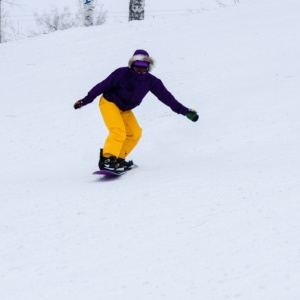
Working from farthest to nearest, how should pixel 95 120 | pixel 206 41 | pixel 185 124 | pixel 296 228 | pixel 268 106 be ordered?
1. pixel 206 41
2. pixel 95 120
3. pixel 185 124
4. pixel 268 106
5. pixel 296 228

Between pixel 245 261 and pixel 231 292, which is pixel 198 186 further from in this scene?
pixel 231 292

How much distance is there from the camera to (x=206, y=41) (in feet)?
33.3

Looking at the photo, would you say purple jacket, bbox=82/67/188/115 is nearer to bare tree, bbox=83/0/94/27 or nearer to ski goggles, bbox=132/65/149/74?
ski goggles, bbox=132/65/149/74

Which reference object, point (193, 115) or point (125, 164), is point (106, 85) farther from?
point (193, 115)

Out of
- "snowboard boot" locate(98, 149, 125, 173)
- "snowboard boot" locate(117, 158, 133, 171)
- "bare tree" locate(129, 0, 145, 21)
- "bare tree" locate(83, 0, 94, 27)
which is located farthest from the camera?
"bare tree" locate(83, 0, 94, 27)

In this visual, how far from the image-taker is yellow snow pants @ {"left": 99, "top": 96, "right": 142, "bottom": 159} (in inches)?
196

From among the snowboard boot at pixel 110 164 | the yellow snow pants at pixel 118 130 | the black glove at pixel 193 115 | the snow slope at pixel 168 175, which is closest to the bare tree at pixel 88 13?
the snow slope at pixel 168 175

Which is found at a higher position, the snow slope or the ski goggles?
the ski goggles

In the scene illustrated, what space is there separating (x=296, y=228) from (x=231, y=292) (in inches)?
30.1

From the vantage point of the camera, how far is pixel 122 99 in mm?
5176

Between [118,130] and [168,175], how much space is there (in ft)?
2.59

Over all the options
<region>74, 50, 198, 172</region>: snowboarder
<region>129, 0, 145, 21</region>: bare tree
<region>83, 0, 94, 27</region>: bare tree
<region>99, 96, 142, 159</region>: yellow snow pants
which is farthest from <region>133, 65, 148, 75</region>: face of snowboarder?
<region>83, 0, 94, 27</region>: bare tree

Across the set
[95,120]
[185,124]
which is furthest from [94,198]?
[95,120]

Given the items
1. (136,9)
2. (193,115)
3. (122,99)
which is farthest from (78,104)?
(136,9)
